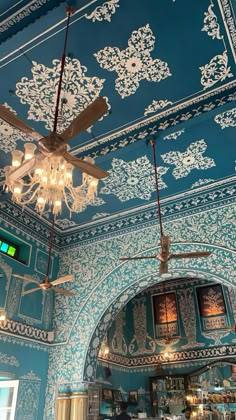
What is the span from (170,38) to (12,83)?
211 centimetres

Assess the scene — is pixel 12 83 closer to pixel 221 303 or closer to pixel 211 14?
pixel 211 14

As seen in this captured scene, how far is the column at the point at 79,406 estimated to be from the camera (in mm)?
6281

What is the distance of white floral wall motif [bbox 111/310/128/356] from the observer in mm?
10288

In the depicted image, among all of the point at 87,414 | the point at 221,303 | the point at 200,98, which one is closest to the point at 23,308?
the point at 87,414

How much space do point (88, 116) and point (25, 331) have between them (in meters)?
4.80

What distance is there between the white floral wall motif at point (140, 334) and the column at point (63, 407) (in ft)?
14.3

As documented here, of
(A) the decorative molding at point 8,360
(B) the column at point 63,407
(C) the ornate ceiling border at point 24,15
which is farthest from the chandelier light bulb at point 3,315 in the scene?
(C) the ornate ceiling border at point 24,15

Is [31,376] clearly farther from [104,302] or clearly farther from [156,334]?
[156,334]

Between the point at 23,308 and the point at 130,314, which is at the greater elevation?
the point at 130,314

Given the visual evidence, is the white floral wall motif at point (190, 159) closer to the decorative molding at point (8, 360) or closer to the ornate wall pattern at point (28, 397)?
the decorative molding at point (8, 360)

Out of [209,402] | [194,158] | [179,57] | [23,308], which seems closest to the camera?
[179,57]

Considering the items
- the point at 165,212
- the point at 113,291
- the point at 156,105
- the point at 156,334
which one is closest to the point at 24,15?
the point at 156,105

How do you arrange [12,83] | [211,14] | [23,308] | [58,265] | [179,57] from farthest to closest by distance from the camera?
[58,265]
[23,308]
[12,83]
[179,57]
[211,14]

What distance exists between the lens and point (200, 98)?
500cm
